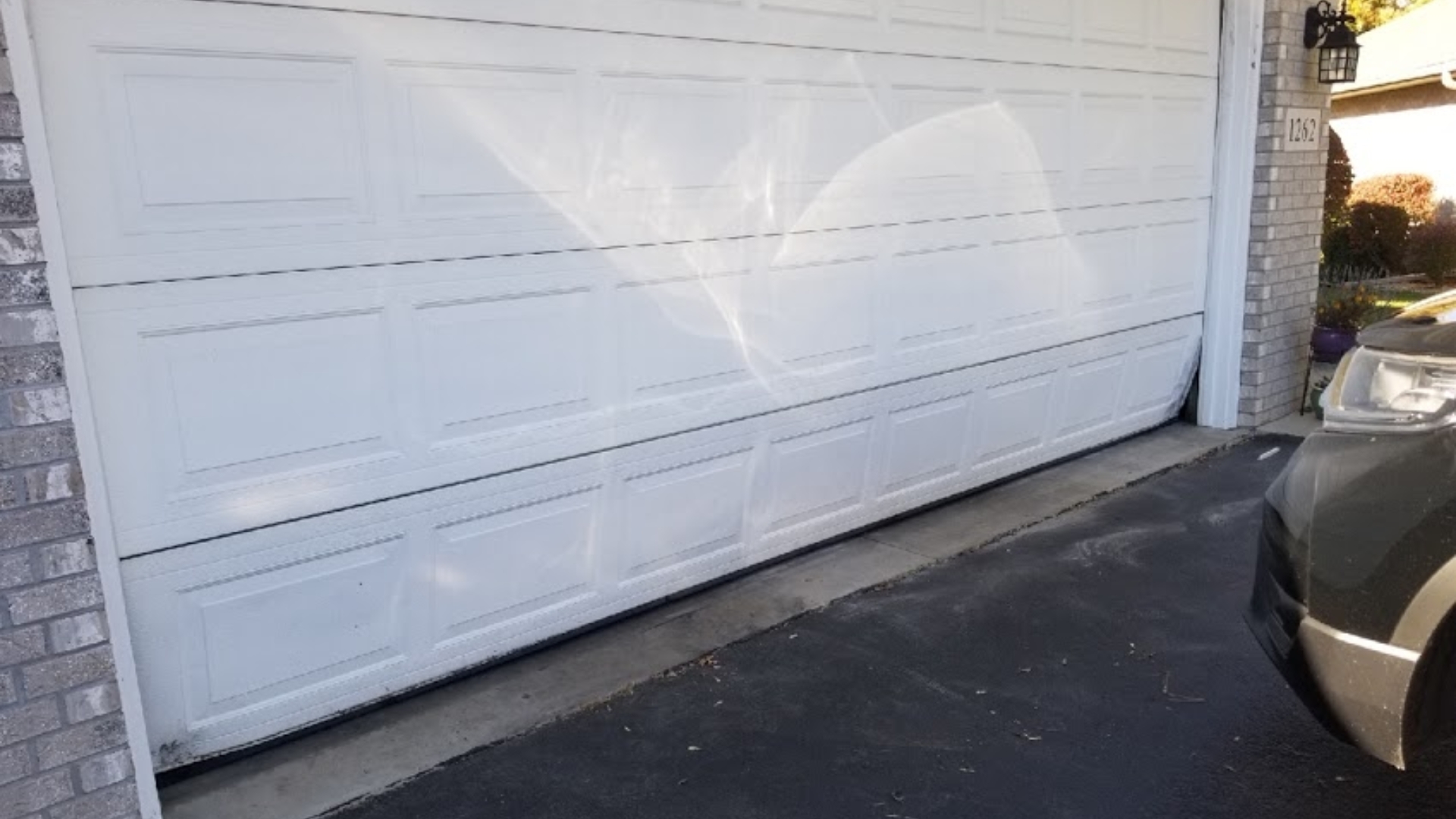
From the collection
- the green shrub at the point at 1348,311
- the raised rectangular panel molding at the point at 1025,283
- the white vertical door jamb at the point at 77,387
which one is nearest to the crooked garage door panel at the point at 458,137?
the white vertical door jamb at the point at 77,387

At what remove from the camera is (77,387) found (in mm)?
Answer: 2447

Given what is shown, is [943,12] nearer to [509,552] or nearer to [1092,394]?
[1092,394]

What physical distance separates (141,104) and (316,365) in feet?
2.56

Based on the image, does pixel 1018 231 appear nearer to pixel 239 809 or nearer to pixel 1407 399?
pixel 1407 399

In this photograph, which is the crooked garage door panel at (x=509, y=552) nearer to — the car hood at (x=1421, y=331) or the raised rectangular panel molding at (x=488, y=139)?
the raised rectangular panel molding at (x=488, y=139)

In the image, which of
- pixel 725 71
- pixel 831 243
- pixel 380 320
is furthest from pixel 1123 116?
pixel 380 320

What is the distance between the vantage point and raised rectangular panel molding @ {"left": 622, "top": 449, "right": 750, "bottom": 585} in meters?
3.85

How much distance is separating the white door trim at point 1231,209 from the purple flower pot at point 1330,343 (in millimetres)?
1202

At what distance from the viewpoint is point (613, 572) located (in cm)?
383

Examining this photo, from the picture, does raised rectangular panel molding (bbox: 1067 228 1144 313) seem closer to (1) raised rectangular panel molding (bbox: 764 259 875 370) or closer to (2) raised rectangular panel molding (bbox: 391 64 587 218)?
(1) raised rectangular panel molding (bbox: 764 259 875 370)

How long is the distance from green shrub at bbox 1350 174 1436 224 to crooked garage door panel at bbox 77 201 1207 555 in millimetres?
11443

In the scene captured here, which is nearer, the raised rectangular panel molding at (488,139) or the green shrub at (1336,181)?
the raised rectangular panel molding at (488,139)

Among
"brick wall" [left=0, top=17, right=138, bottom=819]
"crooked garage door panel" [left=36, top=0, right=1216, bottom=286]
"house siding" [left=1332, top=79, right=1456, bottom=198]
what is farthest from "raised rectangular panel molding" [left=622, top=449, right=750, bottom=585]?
"house siding" [left=1332, top=79, right=1456, bottom=198]

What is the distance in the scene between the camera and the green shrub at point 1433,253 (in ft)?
39.5
